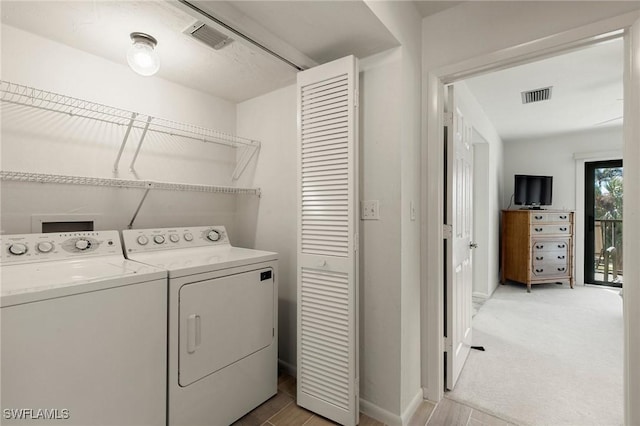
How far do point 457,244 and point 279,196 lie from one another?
1.38m

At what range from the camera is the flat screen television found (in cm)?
486

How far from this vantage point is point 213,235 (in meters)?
2.31

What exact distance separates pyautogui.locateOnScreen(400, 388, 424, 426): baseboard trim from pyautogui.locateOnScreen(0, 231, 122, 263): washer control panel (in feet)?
6.23

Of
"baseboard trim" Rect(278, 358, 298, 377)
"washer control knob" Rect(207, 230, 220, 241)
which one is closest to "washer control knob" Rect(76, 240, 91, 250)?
"washer control knob" Rect(207, 230, 220, 241)

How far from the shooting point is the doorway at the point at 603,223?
15.1 ft

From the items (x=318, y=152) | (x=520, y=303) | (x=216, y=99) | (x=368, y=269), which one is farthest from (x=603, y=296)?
(x=216, y=99)

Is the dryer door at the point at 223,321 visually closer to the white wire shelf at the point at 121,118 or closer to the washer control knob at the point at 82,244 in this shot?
the washer control knob at the point at 82,244

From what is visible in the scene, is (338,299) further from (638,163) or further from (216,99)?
(216,99)

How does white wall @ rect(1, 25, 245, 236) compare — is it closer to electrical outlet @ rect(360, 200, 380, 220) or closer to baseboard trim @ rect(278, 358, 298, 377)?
baseboard trim @ rect(278, 358, 298, 377)

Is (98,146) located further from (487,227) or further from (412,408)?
(487,227)

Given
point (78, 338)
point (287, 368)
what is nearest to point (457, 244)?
point (287, 368)

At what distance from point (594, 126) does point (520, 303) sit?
287cm

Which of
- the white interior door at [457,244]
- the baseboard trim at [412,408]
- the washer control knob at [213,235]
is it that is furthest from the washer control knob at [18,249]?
the white interior door at [457,244]

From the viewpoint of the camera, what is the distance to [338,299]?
5.58ft
